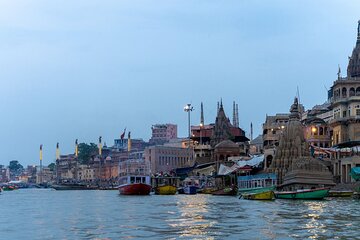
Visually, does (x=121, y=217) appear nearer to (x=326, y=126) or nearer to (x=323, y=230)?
(x=323, y=230)

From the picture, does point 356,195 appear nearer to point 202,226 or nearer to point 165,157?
point 202,226

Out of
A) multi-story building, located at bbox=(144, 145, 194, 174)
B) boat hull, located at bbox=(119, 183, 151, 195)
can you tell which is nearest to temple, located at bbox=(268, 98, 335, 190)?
boat hull, located at bbox=(119, 183, 151, 195)

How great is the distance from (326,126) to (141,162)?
8092 cm

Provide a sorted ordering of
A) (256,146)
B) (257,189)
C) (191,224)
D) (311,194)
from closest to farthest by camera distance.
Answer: (191,224), (311,194), (257,189), (256,146)

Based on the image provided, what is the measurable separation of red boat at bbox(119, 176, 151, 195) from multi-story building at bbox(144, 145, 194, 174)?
242 feet

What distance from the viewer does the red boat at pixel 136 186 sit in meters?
91.7

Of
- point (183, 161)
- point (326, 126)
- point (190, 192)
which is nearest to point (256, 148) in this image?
point (183, 161)

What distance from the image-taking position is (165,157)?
567ft

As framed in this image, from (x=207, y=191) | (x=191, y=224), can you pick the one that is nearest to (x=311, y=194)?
(x=191, y=224)

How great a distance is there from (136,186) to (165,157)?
266 ft

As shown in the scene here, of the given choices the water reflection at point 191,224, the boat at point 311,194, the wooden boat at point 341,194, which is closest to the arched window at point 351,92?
the wooden boat at point 341,194

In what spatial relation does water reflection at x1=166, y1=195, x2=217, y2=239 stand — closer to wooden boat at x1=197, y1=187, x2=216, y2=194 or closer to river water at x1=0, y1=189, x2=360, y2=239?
river water at x1=0, y1=189, x2=360, y2=239

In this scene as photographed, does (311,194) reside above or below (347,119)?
below

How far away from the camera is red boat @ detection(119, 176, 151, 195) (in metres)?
91.7
